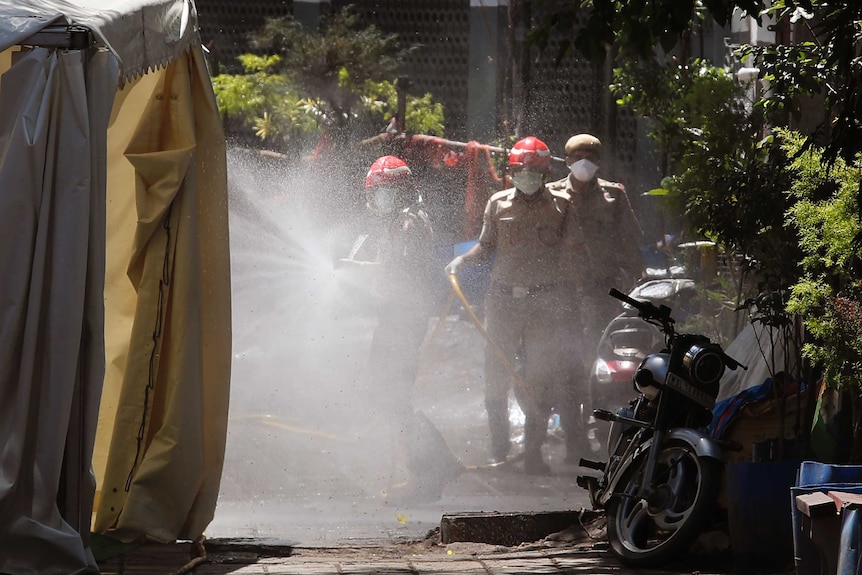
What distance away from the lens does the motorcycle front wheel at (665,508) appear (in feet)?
19.4

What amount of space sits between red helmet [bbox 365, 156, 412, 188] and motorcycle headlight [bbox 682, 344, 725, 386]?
4.30 meters

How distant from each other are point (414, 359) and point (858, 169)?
4.76m

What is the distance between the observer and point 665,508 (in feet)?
20.2

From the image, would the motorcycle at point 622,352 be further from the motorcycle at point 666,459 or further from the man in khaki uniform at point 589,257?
the motorcycle at point 666,459

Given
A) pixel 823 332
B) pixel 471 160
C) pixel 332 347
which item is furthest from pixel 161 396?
pixel 471 160

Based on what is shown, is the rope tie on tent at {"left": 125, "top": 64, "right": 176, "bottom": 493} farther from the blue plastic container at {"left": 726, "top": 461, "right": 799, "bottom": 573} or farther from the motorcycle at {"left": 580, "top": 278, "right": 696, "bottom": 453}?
the motorcycle at {"left": 580, "top": 278, "right": 696, "bottom": 453}

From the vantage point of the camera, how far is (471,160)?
16266 mm

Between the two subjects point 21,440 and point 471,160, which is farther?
point 471,160

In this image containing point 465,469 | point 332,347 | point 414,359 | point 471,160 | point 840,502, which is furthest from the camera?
point 471,160

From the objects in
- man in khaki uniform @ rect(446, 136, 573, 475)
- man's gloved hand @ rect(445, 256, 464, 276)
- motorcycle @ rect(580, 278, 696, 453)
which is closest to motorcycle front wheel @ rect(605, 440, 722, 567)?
motorcycle @ rect(580, 278, 696, 453)

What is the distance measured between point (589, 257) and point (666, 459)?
380 cm

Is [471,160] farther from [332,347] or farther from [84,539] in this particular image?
[84,539]

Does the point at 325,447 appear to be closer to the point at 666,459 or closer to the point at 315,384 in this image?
the point at 315,384

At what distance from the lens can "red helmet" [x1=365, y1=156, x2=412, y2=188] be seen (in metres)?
10.2
